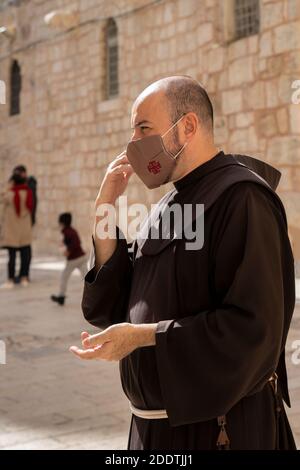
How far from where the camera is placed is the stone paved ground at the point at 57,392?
401cm

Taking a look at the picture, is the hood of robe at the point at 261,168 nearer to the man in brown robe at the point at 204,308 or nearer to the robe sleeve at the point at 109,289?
the man in brown robe at the point at 204,308

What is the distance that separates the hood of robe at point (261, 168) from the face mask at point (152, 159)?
0.72 feet

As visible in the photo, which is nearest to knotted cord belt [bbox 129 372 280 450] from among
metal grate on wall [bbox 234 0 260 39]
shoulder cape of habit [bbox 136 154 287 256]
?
shoulder cape of habit [bbox 136 154 287 256]

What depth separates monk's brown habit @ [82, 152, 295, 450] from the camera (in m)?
1.84

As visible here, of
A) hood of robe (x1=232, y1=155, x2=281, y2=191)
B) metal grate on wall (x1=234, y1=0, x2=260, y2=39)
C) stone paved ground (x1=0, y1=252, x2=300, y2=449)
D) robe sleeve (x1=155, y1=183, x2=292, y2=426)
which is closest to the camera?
robe sleeve (x1=155, y1=183, x2=292, y2=426)

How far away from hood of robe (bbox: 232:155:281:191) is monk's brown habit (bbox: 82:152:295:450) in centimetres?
9

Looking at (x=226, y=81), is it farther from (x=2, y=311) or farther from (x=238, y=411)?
(x=238, y=411)

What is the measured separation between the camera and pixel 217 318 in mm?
1861

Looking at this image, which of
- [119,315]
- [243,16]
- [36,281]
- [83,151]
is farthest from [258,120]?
[119,315]

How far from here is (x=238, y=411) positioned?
1.97 meters

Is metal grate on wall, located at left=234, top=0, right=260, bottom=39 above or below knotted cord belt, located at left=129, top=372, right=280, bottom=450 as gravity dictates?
above

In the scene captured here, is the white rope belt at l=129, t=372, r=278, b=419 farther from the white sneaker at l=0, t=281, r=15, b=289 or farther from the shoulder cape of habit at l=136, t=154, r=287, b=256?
the white sneaker at l=0, t=281, r=15, b=289

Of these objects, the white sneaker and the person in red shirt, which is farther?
the white sneaker
